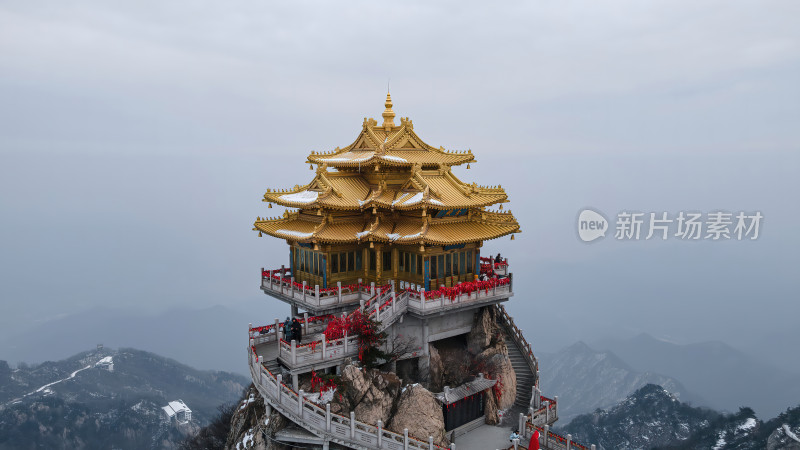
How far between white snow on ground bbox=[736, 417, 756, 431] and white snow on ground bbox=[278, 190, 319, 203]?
59750 mm

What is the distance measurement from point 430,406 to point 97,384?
10465cm

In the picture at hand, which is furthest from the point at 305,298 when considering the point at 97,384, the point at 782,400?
the point at 782,400

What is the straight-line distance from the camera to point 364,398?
910 inches

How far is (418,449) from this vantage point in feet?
70.9

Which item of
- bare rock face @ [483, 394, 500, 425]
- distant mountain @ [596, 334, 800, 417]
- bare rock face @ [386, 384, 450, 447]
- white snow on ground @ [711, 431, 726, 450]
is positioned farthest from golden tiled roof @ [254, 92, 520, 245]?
distant mountain @ [596, 334, 800, 417]

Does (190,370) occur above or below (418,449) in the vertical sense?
below

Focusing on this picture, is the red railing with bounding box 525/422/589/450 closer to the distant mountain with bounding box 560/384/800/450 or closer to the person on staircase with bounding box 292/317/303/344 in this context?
the person on staircase with bounding box 292/317/303/344

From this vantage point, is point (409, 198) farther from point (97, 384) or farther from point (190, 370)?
point (190, 370)

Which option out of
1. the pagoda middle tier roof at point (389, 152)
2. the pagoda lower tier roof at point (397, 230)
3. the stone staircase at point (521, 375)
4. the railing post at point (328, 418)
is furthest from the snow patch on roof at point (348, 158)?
the stone staircase at point (521, 375)

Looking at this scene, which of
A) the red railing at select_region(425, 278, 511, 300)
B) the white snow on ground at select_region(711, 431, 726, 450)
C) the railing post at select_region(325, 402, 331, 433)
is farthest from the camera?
the white snow on ground at select_region(711, 431, 726, 450)

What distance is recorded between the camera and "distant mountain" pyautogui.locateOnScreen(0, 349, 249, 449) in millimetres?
81125

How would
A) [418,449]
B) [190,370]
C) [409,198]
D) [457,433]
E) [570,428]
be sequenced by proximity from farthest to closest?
[190,370], [570,428], [409,198], [457,433], [418,449]

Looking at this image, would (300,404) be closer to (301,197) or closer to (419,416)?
(419,416)

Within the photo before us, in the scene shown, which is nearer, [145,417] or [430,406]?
[430,406]
